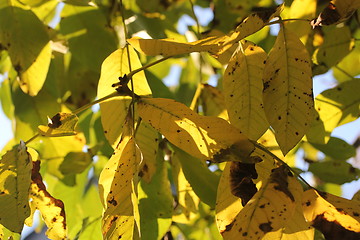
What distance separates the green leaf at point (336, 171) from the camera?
116 centimetres

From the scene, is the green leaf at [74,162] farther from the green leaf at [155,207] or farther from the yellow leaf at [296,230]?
the yellow leaf at [296,230]

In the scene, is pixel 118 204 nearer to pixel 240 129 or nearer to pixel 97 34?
pixel 240 129

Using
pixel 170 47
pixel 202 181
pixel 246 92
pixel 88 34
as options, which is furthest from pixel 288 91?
pixel 88 34

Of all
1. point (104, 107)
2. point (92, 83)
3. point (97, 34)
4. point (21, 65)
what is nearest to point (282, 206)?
point (104, 107)

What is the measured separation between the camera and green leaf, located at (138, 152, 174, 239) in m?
0.96

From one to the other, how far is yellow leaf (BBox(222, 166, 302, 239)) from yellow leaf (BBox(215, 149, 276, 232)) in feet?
0.17

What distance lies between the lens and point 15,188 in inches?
28.5

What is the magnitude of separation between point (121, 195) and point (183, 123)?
0.42 ft

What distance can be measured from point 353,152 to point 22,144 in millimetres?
777

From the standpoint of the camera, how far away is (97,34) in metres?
A: 1.21

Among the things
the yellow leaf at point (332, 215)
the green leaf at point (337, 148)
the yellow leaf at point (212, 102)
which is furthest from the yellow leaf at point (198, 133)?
the green leaf at point (337, 148)

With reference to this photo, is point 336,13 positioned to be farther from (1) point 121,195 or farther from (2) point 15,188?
(2) point 15,188

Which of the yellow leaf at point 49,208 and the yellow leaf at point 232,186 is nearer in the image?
the yellow leaf at point 232,186

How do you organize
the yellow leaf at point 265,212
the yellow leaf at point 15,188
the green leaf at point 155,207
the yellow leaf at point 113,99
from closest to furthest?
the yellow leaf at point 265,212 < the yellow leaf at point 15,188 < the yellow leaf at point 113,99 < the green leaf at point 155,207
